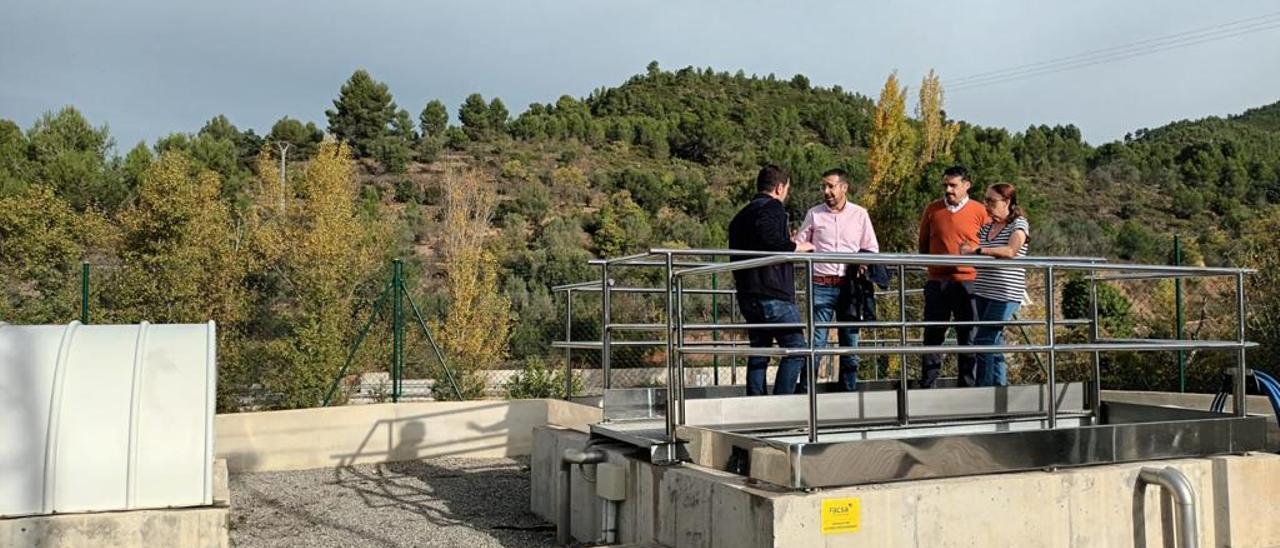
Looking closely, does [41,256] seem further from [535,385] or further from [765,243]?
[765,243]

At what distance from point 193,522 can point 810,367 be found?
3.51 metres

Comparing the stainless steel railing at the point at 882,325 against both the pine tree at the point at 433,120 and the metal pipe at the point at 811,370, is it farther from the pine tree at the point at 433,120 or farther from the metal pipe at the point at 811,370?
the pine tree at the point at 433,120

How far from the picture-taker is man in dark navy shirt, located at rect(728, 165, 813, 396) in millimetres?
6395

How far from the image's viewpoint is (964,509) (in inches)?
182

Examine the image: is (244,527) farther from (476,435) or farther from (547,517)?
(476,435)

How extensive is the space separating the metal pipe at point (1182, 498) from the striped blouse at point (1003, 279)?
1.99 metres

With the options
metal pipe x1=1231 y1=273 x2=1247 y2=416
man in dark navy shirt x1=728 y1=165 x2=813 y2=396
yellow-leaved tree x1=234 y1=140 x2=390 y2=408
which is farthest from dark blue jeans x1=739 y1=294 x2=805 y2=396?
yellow-leaved tree x1=234 y1=140 x2=390 y2=408

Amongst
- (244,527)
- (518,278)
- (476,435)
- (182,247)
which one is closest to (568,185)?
(518,278)

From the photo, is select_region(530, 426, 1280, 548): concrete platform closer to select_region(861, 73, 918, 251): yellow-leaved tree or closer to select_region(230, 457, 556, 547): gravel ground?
select_region(230, 457, 556, 547): gravel ground

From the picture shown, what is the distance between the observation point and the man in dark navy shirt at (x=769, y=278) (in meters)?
6.39

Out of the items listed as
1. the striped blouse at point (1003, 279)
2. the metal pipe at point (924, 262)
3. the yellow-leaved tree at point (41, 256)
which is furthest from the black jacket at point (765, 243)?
the yellow-leaved tree at point (41, 256)

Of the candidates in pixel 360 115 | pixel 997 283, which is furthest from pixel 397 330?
pixel 360 115

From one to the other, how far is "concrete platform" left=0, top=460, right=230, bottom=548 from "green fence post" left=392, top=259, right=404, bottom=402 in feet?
20.1

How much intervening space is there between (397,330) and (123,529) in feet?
21.6
